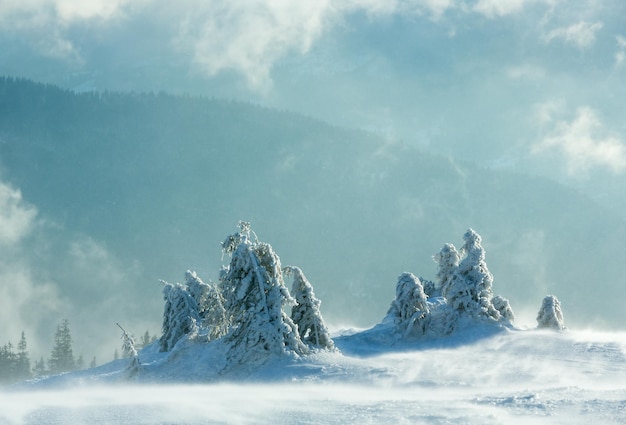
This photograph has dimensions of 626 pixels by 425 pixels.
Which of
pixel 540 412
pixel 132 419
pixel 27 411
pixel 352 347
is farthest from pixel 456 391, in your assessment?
pixel 352 347

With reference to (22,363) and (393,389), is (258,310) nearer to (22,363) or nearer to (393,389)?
(393,389)

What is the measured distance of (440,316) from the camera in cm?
3347

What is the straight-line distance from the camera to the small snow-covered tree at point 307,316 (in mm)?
27720

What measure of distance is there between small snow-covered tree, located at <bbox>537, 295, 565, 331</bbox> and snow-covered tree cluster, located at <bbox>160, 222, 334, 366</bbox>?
545 inches

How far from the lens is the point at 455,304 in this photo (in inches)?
1312

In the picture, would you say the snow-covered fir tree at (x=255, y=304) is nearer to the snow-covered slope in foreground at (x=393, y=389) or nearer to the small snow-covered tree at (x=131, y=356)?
the snow-covered slope in foreground at (x=393, y=389)

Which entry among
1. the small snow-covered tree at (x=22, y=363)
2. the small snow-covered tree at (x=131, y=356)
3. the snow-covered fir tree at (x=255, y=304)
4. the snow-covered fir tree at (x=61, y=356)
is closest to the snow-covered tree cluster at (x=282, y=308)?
the snow-covered fir tree at (x=255, y=304)

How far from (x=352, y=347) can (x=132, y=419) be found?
19.1 meters

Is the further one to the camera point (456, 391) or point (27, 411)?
point (456, 391)

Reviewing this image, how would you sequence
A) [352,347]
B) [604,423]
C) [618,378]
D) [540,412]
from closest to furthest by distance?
1. [604,423]
2. [540,412]
3. [618,378]
4. [352,347]

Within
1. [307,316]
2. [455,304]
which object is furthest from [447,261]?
[307,316]

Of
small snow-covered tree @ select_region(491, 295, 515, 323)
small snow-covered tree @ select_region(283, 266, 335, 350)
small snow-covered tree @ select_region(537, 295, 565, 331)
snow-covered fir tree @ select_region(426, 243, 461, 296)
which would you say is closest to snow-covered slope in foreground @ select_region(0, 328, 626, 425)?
small snow-covered tree @ select_region(283, 266, 335, 350)

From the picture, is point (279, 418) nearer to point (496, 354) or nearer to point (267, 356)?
point (267, 356)

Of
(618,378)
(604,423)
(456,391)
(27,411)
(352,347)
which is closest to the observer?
(604,423)
